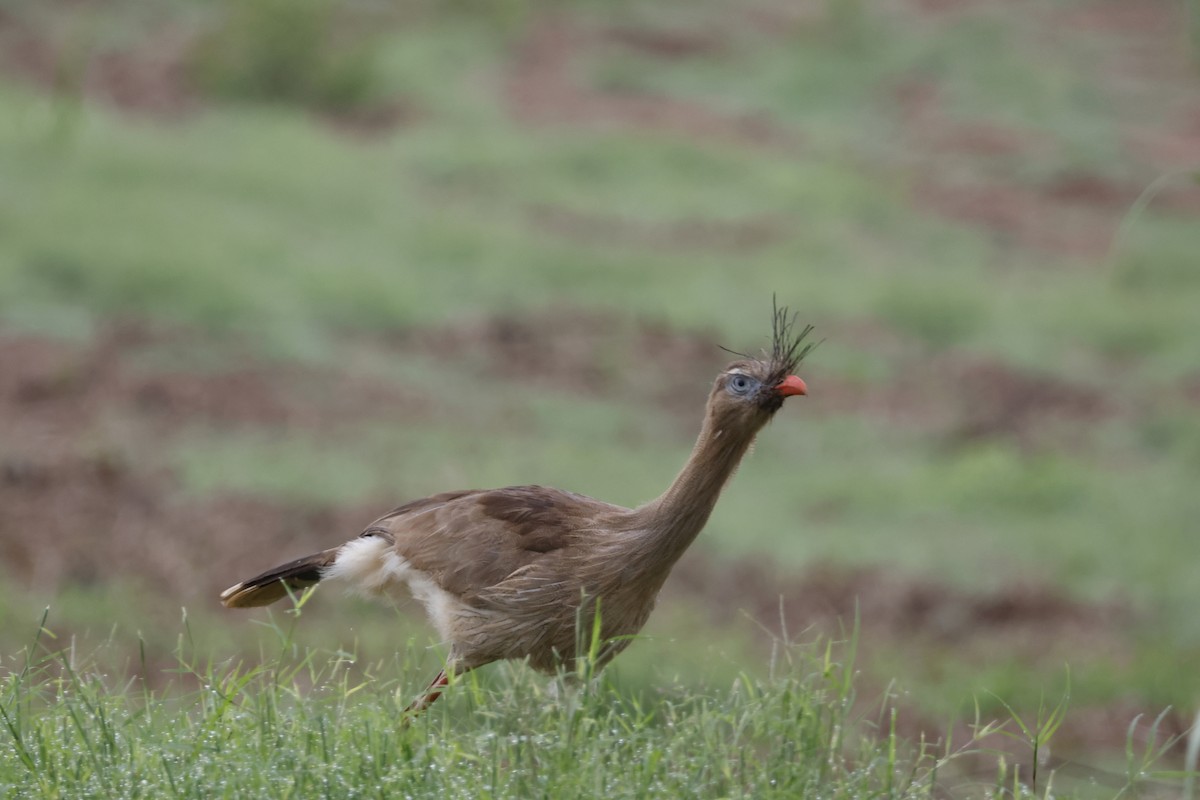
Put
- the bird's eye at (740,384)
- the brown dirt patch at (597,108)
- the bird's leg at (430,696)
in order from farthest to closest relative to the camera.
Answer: the brown dirt patch at (597,108) < the bird's eye at (740,384) < the bird's leg at (430,696)

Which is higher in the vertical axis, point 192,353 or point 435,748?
point 435,748

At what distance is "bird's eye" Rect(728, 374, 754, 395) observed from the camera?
3.24 meters

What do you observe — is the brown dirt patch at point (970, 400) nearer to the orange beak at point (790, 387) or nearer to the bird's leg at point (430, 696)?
the orange beak at point (790, 387)

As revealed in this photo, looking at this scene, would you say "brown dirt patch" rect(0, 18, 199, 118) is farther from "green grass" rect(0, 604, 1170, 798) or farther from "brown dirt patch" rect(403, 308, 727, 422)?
"green grass" rect(0, 604, 1170, 798)

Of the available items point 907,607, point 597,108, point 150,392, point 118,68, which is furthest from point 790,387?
point 597,108

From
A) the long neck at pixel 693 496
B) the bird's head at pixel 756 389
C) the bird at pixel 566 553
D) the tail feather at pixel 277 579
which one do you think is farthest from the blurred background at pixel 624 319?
A: the bird's head at pixel 756 389

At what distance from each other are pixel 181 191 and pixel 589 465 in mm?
4084

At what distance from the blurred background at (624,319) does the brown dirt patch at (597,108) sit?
0.23 feet

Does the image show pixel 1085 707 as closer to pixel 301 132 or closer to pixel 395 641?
pixel 395 641

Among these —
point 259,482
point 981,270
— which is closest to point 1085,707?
point 259,482

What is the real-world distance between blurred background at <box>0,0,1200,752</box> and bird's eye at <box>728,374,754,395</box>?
1.81 ft

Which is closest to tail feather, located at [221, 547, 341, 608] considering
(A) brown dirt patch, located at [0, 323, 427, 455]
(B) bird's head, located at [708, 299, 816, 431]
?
(B) bird's head, located at [708, 299, 816, 431]

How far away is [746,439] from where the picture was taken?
129 inches

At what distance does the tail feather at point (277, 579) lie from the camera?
11.7ft
